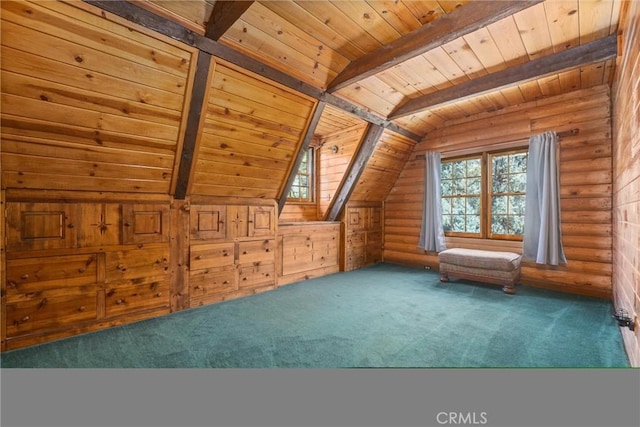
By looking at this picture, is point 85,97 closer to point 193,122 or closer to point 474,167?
point 193,122

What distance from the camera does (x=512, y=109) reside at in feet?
12.0

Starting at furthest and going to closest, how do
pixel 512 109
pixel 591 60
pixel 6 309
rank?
pixel 512 109, pixel 591 60, pixel 6 309

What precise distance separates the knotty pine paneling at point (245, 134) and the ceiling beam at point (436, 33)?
64 cm

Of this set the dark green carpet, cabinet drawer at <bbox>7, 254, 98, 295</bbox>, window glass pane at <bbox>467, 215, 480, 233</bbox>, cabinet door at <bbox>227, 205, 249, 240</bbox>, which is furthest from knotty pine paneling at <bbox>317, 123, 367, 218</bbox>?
cabinet drawer at <bbox>7, 254, 98, 295</bbox>

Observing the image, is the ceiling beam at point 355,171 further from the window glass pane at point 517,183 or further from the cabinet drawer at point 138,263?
the cabinet drawer at point 138,263

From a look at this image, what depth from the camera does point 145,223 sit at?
2537 mm

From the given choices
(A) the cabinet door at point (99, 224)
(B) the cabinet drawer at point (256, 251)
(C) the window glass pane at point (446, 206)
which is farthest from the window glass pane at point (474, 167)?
(A) the cabinet door at point (99, 224)

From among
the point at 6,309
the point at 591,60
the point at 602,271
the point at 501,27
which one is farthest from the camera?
the point at 602,271

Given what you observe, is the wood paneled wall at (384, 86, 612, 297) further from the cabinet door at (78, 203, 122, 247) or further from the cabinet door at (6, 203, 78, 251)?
the cabinet door at (6, 203, 78, 251)

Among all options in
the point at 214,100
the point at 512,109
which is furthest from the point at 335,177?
the point at 512,109

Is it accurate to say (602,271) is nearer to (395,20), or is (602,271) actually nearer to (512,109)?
(512,109)

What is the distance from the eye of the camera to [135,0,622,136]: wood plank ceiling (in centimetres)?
184

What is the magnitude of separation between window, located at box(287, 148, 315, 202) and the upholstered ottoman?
233cm
